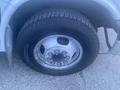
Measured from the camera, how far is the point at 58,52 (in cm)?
295

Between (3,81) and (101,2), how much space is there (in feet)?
4.55

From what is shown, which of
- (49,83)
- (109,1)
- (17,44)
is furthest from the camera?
(49,83)

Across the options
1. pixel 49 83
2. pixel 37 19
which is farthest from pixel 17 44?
pixel 49 83

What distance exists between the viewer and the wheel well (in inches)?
105

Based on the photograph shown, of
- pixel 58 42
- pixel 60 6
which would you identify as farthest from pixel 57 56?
pixel 60 6

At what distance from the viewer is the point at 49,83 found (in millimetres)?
3084

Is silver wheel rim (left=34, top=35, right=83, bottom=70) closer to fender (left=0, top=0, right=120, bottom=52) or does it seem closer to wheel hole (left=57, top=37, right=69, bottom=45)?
wheel hole (left=57, top=37, right=69, bottom=45)

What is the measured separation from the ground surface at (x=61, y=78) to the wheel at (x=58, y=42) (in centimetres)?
10

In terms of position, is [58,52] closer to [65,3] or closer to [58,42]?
[58,42]

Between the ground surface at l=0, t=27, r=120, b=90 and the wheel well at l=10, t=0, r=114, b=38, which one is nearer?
the wheel well at l=10, t=0, r=114, b=38

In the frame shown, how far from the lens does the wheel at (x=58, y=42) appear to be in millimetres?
2682

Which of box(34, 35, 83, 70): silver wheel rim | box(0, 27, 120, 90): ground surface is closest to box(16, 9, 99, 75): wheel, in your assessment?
box(34, 35, 83, 70): silver wheel rim

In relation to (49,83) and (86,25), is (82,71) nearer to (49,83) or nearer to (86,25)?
(49,83)

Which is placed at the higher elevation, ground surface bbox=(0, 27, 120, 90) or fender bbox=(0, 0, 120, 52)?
fender bbox=(0, 0, 120, 52)
